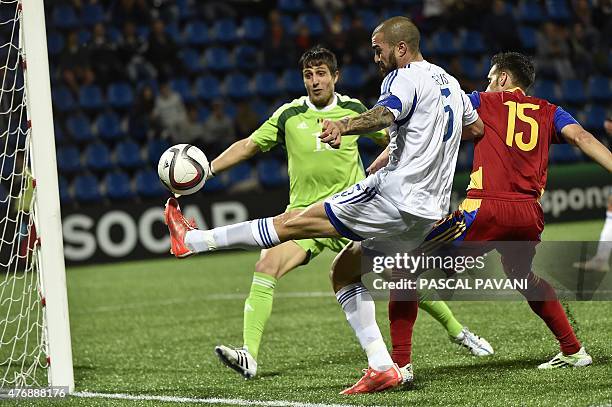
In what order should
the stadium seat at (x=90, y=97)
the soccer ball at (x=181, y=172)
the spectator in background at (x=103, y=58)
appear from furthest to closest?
the stadium seat at (x=90, y=97)
the spectator in background at (x=103, y=58)
the soccer ball at (x=181, y=172)

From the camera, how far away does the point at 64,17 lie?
16.4 m

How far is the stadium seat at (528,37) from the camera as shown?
59.7ft

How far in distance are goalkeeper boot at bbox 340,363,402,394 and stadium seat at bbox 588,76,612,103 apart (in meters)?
13.4

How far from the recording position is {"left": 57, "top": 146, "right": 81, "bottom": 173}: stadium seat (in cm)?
1538

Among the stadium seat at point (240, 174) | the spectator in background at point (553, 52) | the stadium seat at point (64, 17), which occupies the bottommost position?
the stadium seat at point (240, 174)

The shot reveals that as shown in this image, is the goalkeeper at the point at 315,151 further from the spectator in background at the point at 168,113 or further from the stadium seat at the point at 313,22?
the stadium seat at the point at 313,22

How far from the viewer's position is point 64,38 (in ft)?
52.7

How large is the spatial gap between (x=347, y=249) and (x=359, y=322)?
0.45m

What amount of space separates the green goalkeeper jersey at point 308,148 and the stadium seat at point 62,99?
9376mm

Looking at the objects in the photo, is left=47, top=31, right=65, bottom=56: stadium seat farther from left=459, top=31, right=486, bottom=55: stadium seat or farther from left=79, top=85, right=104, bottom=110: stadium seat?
left=459, top=31, right=486, bottom=55: stadium seat

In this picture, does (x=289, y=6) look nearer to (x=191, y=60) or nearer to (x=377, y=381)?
(x=191, y=60)

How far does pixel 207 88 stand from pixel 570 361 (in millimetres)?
11703

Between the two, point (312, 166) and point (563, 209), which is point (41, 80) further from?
point (563, 209)

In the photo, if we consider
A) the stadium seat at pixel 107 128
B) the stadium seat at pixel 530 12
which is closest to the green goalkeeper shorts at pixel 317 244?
the stadium seat at pixel 107 128
